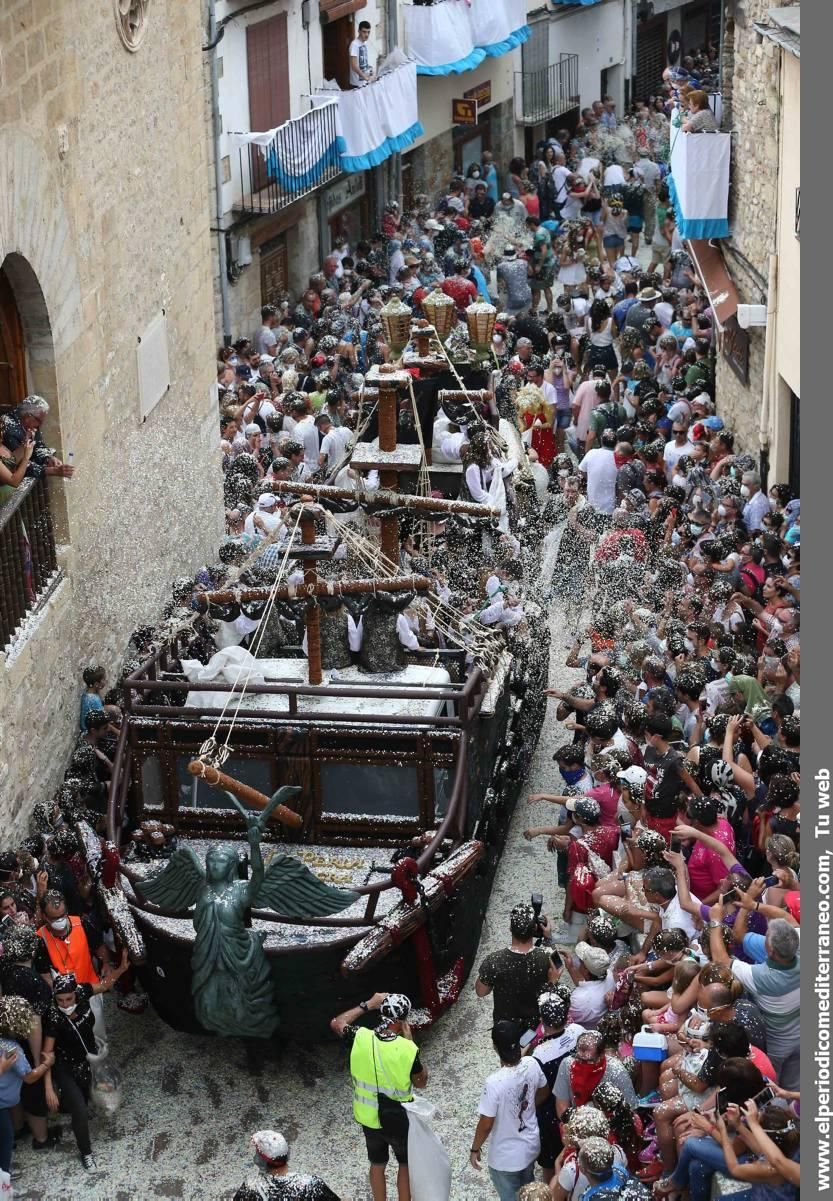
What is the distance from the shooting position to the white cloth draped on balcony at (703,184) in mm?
19234

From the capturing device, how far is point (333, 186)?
92.2ft

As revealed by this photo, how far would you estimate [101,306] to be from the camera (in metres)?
13.5

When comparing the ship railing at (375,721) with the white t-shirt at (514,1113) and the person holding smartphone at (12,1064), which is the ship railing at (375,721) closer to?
the person holding smartphone at (12,1064)

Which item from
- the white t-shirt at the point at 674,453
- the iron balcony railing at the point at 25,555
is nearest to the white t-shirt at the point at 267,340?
the white t-shirt at the point at 674,453

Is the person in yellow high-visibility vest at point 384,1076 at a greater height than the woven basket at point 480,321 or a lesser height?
lesser

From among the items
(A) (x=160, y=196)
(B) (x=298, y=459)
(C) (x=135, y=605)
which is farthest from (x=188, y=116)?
(C) (x=135, y=605)

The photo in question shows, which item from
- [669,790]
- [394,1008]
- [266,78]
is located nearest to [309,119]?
[266,78]

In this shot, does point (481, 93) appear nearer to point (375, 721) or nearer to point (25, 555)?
point (25, 555)

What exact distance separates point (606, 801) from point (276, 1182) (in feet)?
13.4

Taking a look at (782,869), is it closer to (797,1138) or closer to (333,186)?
(797,1138)

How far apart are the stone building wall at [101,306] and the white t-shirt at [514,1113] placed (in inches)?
152

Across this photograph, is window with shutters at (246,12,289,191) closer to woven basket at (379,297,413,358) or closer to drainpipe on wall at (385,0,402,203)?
drainpipe on wall at (385,0,402,203)

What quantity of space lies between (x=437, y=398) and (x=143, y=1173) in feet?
23.9

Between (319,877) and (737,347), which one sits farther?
(737,347)
